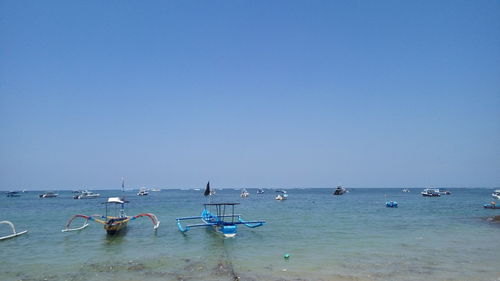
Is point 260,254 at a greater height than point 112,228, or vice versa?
point 112,228

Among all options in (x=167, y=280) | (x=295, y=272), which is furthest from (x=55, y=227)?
(x=295, y=272)

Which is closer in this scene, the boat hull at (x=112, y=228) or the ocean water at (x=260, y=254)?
the ocean water at (x=260, y=254)

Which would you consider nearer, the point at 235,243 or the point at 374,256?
the point at 374,256

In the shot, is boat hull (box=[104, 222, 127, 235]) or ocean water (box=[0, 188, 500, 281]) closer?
ocean water (box=[0, 188, 500, 281])

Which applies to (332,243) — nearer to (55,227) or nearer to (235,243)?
(235,243)

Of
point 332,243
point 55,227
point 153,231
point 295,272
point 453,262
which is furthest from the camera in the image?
point 55,227

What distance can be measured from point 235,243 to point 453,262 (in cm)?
1196

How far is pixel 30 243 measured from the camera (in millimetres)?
22625

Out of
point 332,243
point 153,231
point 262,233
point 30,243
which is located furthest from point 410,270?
point 30,243

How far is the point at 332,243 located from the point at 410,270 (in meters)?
6.97

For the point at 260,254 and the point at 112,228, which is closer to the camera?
the point at 260,254

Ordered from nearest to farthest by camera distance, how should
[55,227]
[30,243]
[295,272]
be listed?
1. [295,272]
2. [30,243]
3. [55,227]

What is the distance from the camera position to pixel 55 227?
30.9m

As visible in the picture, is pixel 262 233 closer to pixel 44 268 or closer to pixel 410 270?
pixel 410 270
